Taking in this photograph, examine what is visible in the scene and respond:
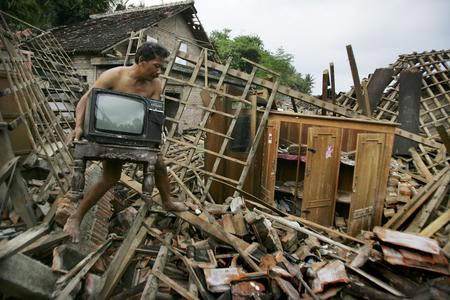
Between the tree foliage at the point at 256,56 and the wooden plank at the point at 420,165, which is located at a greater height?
the tree foliage at the point at 256,56

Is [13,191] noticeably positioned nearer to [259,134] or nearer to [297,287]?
[297,287]

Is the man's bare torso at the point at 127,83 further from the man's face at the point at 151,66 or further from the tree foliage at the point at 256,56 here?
the tree foliage at the point at 256,56

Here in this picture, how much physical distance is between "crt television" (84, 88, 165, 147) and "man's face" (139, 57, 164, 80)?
32 cm

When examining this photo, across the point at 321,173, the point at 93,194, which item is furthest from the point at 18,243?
the point at 321,173

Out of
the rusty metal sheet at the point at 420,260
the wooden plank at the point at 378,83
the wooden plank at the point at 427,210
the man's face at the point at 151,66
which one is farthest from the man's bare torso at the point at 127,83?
the wooden plank at the point at 378,83

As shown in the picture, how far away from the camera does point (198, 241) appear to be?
3.83 meters

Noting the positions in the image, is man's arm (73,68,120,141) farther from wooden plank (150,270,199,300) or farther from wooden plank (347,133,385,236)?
wooden plank (347,133,385,236)

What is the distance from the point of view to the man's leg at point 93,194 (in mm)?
2816

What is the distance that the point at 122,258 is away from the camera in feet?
9.58

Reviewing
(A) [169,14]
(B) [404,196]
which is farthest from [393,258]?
(A) [169,14]

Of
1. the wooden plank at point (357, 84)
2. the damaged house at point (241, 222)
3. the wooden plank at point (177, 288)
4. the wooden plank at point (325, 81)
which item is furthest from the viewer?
the wooden plank at point (357, 84)

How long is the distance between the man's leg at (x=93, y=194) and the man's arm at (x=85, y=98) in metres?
0.41

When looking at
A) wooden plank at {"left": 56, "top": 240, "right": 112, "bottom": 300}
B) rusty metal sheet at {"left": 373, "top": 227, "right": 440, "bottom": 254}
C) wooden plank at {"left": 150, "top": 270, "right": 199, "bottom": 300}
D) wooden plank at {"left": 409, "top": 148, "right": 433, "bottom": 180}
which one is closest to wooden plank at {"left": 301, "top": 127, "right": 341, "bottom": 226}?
rusty metal sheet at {"left": 373, "top": 227, "right": 440, "bottom": 254}

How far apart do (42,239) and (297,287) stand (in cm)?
240
